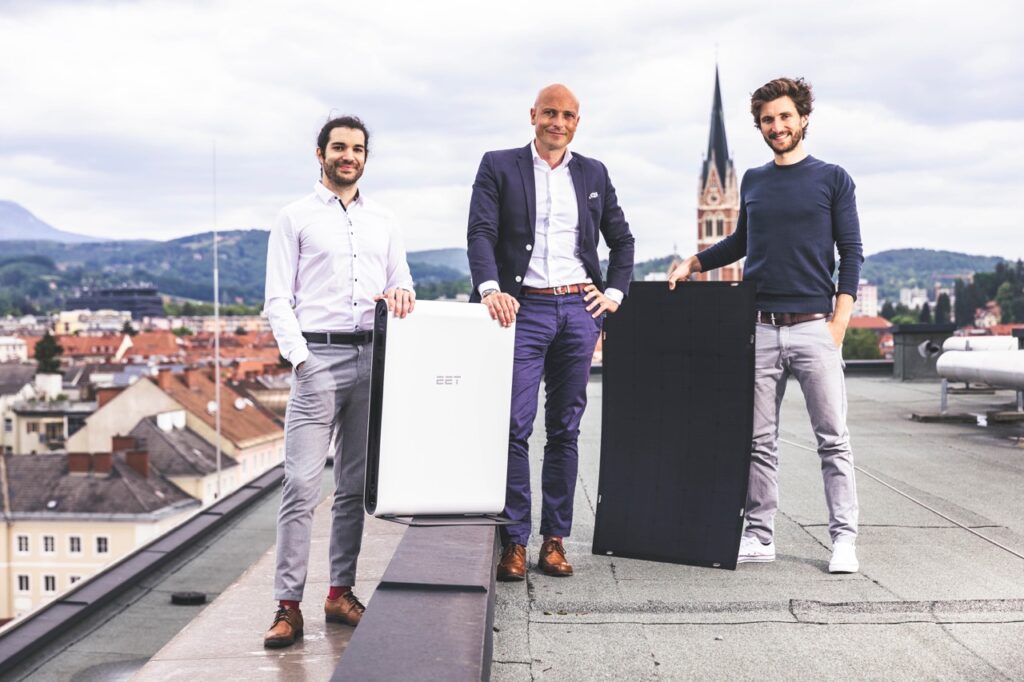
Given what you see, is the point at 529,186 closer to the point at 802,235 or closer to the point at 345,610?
the point at 802,235

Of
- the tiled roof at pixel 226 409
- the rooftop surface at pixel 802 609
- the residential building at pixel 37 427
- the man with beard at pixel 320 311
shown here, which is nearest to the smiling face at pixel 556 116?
the man with beard at pixel 320 311

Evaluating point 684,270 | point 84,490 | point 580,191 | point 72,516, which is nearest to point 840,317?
point 684,270

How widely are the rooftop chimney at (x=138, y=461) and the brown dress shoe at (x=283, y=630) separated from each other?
54803 millimetres

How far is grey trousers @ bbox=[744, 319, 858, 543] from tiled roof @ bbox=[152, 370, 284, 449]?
61.9 m

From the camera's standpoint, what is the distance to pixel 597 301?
3.73 meters

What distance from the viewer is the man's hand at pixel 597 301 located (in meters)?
3.72

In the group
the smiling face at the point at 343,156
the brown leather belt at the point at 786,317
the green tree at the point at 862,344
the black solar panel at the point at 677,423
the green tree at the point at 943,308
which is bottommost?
the green tree at the point at 862,344

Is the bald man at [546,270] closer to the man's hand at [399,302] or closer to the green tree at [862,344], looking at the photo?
the man's hand at [399,302]

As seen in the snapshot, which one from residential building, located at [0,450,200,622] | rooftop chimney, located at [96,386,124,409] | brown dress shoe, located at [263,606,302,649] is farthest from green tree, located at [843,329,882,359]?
brown dress shoe, located at [263,606,302,649]

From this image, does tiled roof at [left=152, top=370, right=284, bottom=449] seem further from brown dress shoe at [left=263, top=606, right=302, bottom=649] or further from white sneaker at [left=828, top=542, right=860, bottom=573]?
white sneaker at [left=828, top=542, right=860, bottom=573]

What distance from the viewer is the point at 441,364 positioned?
309 centimetres

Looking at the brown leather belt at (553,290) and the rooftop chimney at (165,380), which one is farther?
the rooftop chimney at (165,380)

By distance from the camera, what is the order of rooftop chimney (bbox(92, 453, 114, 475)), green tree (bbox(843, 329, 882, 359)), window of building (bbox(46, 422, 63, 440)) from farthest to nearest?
1. green tree (bbox(843, 329, 882, 359))
2. window of building (bbox(46, 422, 63, 440))
3. rooftop chimney (bbox(92, 453, 114, 475))

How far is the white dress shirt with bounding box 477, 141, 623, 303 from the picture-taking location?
371cm
